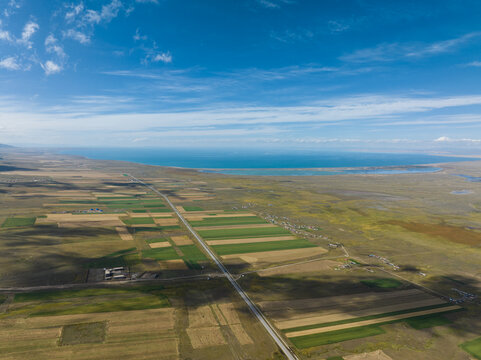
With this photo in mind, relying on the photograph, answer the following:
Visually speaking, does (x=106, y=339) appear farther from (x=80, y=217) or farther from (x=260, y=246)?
(x=80, y=217)

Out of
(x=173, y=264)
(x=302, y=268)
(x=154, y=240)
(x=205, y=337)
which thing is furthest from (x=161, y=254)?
(x=302, y=268)

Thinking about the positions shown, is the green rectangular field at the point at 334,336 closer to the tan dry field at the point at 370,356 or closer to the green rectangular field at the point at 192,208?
the tan dry field at the point at 370,356

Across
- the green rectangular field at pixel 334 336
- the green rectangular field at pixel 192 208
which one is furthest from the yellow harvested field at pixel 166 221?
→ the green rectangular field at pixel 334 336

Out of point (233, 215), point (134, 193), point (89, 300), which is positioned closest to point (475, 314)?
point (89, 300)

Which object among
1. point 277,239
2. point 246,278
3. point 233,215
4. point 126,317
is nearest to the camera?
point 126,317

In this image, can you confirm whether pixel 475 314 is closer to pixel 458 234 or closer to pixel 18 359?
pixel 458 234

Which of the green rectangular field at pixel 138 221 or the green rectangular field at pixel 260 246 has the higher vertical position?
the green rectangular field at pixel 138 221
